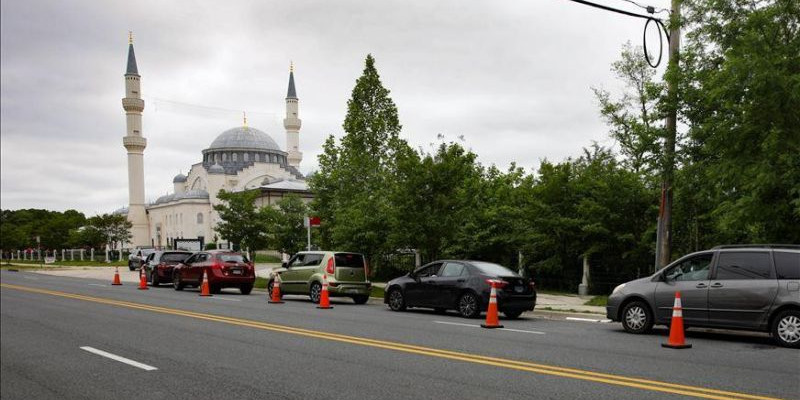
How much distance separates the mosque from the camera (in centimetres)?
9775

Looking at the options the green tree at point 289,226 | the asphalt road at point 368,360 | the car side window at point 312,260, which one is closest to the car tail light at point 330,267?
the car side window at point 312,260

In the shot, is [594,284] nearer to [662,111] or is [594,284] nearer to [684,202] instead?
[684,202]

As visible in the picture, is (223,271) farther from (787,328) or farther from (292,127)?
(292,127)

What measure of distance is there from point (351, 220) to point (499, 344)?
17150mm

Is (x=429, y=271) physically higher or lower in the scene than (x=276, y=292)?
higher

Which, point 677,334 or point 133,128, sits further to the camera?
point 133,128

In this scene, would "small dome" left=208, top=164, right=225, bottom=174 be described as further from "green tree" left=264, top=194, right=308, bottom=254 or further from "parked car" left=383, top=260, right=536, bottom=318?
"parked car" left=383, top=260, right=536, bottom=318

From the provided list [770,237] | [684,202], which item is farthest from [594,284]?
[770,237]

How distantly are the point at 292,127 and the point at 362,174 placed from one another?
282 feet

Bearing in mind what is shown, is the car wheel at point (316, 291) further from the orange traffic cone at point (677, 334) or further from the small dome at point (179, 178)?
the small dome at point (179, 178)

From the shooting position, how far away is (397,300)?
1789cm

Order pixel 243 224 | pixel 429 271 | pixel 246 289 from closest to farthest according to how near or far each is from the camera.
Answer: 1. pixel 429 271
2. pixel 246 289
3. pixel 243 224

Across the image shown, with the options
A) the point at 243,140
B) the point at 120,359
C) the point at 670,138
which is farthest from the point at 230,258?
the point at 243,140

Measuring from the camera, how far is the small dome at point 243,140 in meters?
112
